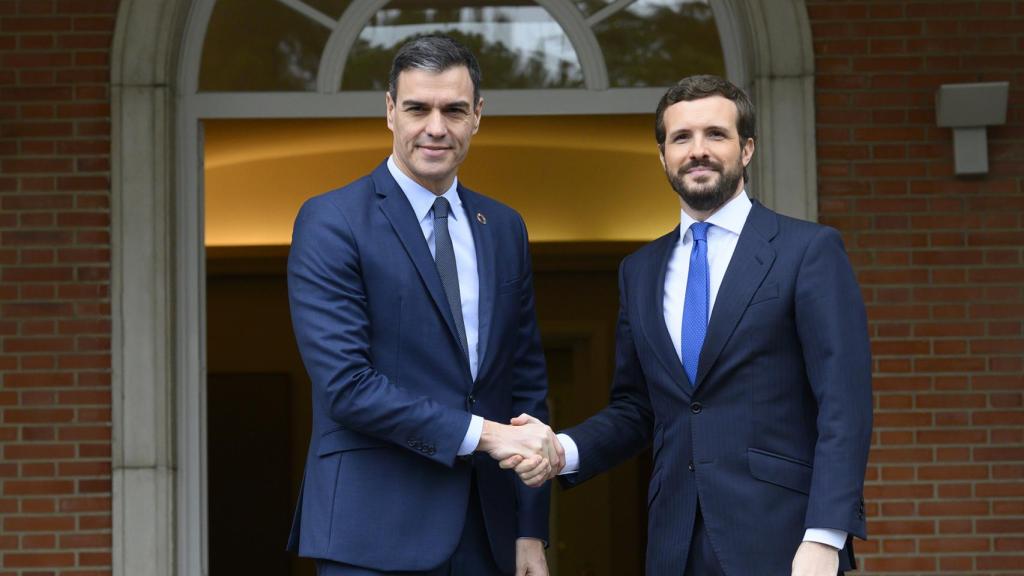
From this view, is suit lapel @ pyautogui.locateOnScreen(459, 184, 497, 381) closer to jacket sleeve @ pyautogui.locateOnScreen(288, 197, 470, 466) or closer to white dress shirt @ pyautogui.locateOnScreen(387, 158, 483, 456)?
white dress shirt @ pyautogui.locateOnScreen(387, 158, 483, 456)

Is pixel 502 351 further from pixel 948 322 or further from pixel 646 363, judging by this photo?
pixel 948 322

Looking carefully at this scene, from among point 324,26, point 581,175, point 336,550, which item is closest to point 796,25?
point 324,26

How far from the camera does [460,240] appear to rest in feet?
11.7

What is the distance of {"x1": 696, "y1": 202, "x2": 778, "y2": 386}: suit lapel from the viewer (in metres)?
3.33

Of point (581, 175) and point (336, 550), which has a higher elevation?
point (581, 175)

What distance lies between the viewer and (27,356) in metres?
5.55

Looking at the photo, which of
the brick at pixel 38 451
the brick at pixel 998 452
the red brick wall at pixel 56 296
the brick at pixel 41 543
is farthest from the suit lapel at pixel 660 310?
the brick at pixel 41 543

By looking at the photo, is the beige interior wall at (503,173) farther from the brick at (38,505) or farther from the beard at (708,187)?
the beard at (708,187)

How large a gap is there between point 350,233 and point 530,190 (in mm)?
6273

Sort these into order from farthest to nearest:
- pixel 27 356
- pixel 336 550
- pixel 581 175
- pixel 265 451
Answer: pixel 265 451 → pixel 581 175 → pixel 27 356 → pixel 336 550

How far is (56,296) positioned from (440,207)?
8.32 feet

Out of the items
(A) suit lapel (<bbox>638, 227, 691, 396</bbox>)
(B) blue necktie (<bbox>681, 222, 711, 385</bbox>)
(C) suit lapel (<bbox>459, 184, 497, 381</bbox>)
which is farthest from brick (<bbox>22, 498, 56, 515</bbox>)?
(B) blue necktie (<bbox>681, 222, 711, 385</bbox>)

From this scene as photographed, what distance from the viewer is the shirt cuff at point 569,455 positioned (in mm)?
3650

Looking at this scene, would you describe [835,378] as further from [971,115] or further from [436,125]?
[971,115]
